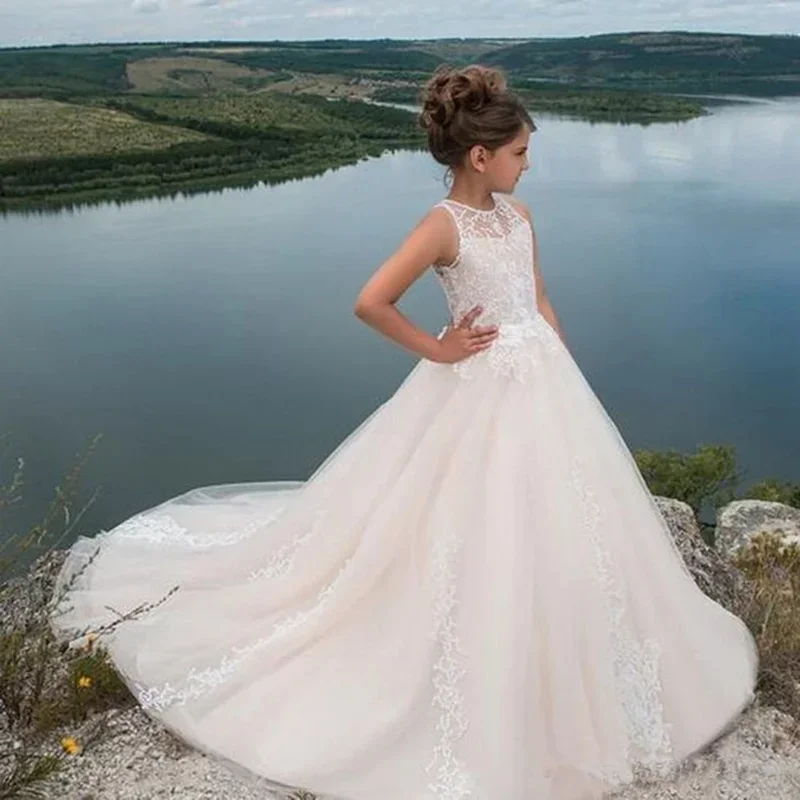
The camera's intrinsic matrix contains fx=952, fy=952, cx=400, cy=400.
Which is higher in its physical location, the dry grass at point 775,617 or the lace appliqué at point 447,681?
the lace appliqué at point 447,681

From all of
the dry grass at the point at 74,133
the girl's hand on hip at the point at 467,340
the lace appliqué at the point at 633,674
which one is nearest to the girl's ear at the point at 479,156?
the girl's hand on hip at the point at 467,340

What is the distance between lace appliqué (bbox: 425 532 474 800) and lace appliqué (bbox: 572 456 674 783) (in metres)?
0.25

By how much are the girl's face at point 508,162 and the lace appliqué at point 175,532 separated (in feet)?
3.00

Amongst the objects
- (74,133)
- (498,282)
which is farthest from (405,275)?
(74,133)

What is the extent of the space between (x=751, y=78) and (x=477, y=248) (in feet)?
221

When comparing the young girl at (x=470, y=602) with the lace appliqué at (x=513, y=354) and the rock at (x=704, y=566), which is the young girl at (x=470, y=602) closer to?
the lace appliqué at (x=513, y=354)

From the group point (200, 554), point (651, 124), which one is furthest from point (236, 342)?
point (651, 124)

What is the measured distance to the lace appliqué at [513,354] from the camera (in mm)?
1784

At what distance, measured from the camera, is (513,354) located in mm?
1794

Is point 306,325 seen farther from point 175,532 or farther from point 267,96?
point 267,96

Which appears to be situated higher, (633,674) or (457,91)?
(457,91)

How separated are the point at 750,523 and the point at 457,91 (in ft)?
8.27

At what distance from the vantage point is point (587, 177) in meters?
24.9

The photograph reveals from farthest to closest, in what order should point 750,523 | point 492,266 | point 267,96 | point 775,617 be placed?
point 267,96, point 750,523, point 775,617, point 492,266
